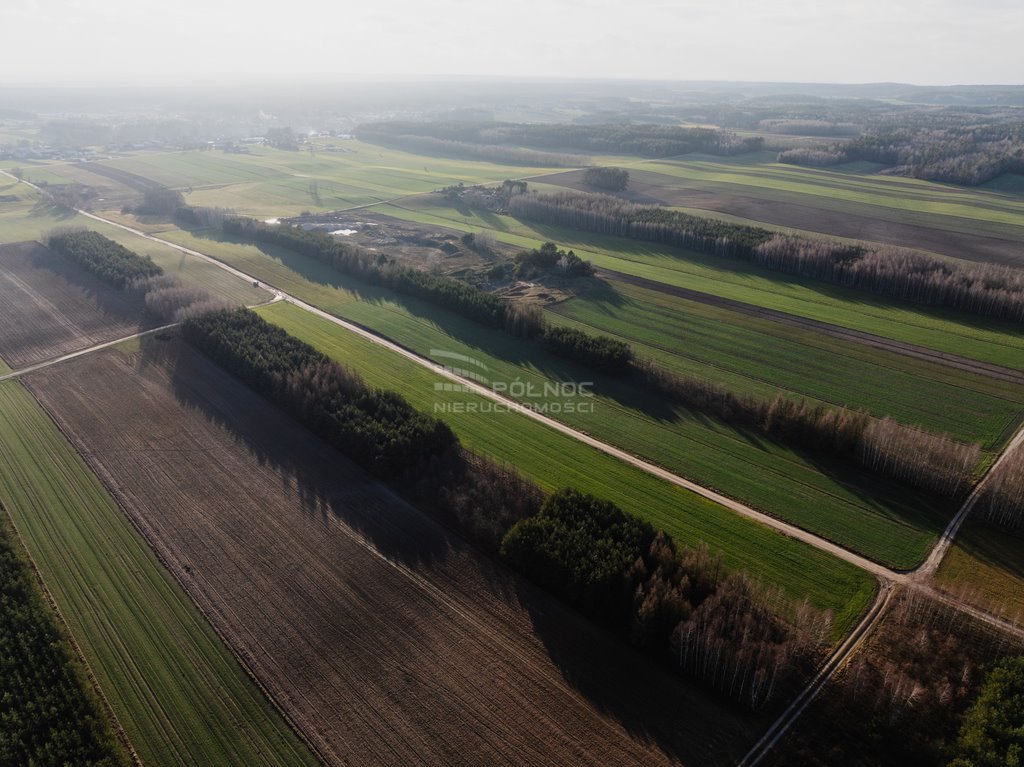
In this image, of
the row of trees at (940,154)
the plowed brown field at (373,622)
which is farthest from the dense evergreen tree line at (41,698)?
the row of trees at (940,154)

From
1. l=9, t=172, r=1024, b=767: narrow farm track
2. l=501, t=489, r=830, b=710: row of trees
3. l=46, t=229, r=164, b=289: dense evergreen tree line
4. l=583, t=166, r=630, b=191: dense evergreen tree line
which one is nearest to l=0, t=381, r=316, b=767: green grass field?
l=9, t=172, r=1024, b=767: narrow farm track

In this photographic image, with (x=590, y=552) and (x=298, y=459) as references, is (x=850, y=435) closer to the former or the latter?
(x=590, y=552)

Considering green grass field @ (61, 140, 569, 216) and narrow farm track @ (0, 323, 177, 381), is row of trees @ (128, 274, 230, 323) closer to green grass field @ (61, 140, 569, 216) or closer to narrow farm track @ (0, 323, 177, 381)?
narrow farm track @ (0, 323, 177, 381)

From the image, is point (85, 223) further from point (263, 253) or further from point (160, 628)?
point (160, 628)

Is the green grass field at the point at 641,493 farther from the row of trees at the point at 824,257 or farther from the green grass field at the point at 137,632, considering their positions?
the row of trees at the point at 824,257

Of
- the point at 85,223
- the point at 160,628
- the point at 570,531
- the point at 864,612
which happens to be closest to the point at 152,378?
the point at 160,628
